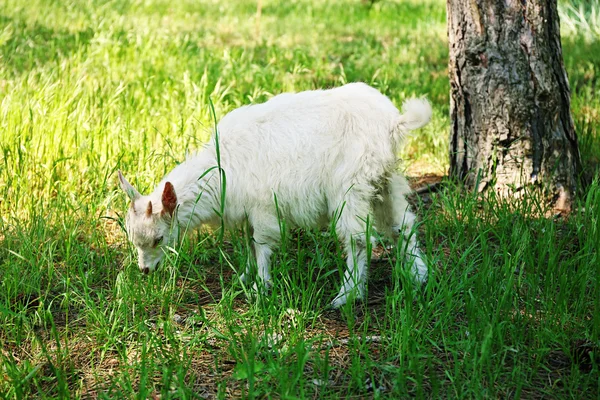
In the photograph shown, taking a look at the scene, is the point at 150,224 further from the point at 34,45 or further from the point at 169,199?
the point at 34,45

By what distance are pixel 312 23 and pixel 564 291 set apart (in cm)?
816

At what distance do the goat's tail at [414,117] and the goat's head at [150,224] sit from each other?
3.90 ft

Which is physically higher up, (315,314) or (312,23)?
(312,23)

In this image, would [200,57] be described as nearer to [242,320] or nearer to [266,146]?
[266,146]

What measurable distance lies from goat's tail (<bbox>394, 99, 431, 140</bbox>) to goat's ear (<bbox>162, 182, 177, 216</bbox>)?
1.15m

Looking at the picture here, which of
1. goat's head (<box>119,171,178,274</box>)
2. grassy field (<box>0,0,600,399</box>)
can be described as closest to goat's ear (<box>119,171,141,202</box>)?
goat's head (<box>119,171,178,274</box>)

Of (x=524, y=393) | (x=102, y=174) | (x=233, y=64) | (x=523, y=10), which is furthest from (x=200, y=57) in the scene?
(x=524, y=393)

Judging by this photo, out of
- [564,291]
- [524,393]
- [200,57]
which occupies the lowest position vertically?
[524,393]

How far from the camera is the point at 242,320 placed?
3.21 m

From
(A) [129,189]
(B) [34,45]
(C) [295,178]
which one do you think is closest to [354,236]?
(C) [295,178]

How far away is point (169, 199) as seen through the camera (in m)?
3.49

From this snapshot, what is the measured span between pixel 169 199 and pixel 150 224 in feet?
0.54

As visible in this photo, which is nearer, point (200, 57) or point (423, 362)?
point (423, 362)

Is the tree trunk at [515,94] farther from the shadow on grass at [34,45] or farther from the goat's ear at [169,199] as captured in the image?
the shadow on grass at [34,45]
